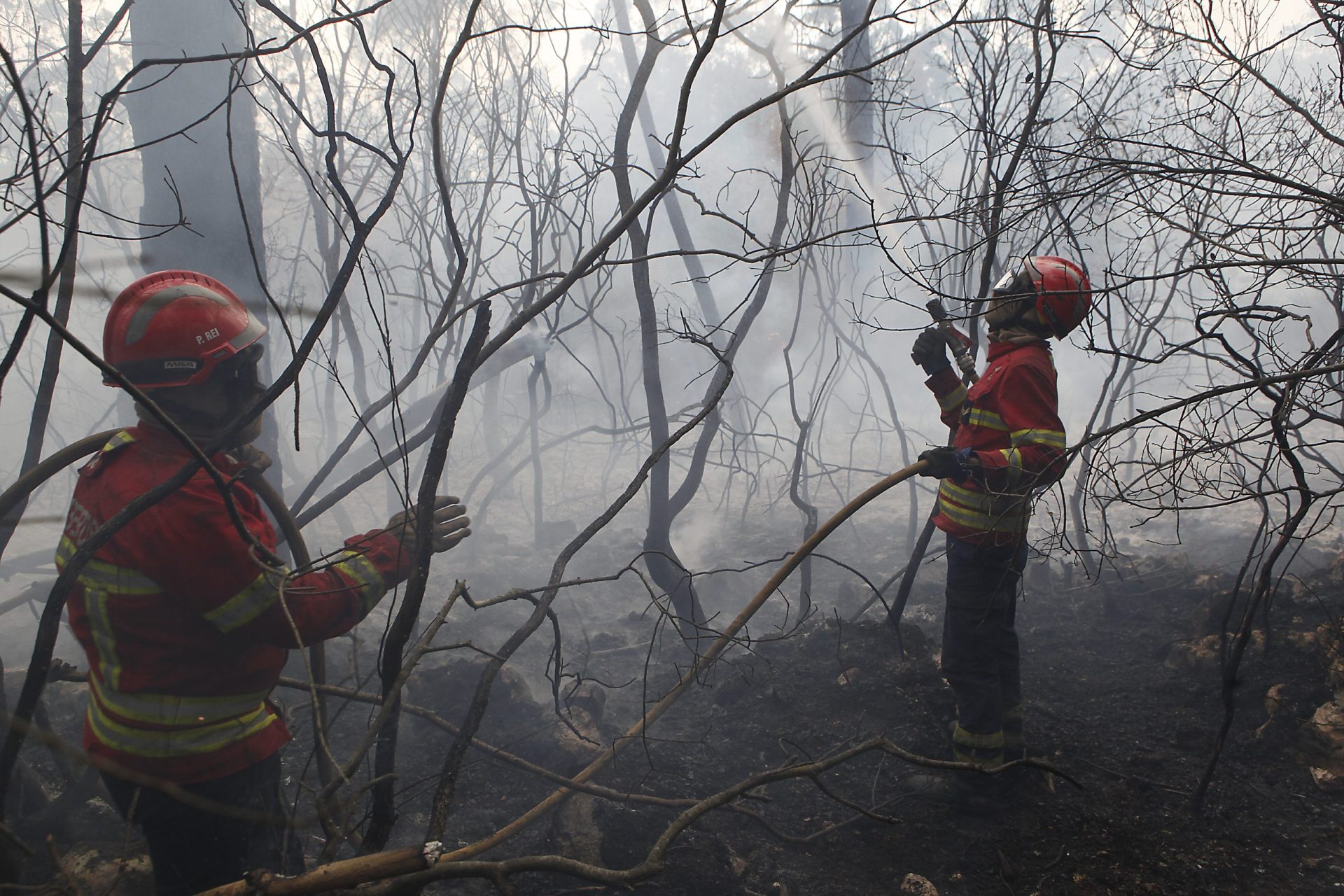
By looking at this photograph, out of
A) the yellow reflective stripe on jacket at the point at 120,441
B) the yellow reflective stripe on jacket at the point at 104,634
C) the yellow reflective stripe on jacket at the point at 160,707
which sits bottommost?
the yellow reflective stripe on jacket at the point at 160,707

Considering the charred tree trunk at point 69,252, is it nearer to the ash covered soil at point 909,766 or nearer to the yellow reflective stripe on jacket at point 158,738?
the yellow reflective stripe on jacket at point 158,738

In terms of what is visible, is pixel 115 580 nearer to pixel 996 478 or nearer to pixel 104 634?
pixel 104 634

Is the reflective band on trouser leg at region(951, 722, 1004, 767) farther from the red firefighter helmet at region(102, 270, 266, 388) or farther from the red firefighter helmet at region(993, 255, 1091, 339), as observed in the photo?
the red firefighter helmet at region(102, 270, 266, 388)

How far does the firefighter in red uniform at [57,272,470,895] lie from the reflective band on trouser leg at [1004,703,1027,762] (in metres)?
2.64

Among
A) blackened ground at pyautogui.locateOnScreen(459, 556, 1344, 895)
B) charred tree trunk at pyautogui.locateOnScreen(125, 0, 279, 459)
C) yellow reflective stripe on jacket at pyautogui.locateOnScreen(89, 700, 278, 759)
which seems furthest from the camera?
charred tree trunk at pyautogui.locateOnScreen(125, 0, 279, 459)

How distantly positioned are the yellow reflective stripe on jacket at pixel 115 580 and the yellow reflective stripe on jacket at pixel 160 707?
28 cm

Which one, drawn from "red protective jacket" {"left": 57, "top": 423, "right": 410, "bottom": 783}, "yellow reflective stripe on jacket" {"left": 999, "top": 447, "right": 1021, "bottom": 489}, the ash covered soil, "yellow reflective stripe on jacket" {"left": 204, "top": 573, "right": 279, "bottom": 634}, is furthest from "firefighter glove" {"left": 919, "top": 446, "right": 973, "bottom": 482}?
"yellow reflective stripe on jacket" {"left": 204, "top": 573, "right": 279, "bottom": 634}

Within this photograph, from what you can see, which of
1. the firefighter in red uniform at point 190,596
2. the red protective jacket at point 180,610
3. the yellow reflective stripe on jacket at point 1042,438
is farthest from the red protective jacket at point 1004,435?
the red protective jacket at point 180,610

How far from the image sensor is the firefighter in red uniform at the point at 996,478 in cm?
284

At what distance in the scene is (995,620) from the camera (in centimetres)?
306

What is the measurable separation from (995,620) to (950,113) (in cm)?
260

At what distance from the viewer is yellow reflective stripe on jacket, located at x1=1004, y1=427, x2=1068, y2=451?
2.83 metres

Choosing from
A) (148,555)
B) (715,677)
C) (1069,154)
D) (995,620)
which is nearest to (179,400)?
(148,555)

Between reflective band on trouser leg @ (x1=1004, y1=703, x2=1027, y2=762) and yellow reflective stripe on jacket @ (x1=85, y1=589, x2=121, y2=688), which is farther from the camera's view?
reflective band on trouser leg @ (x1=1004, y1=703, x2=1027, y2=762)
